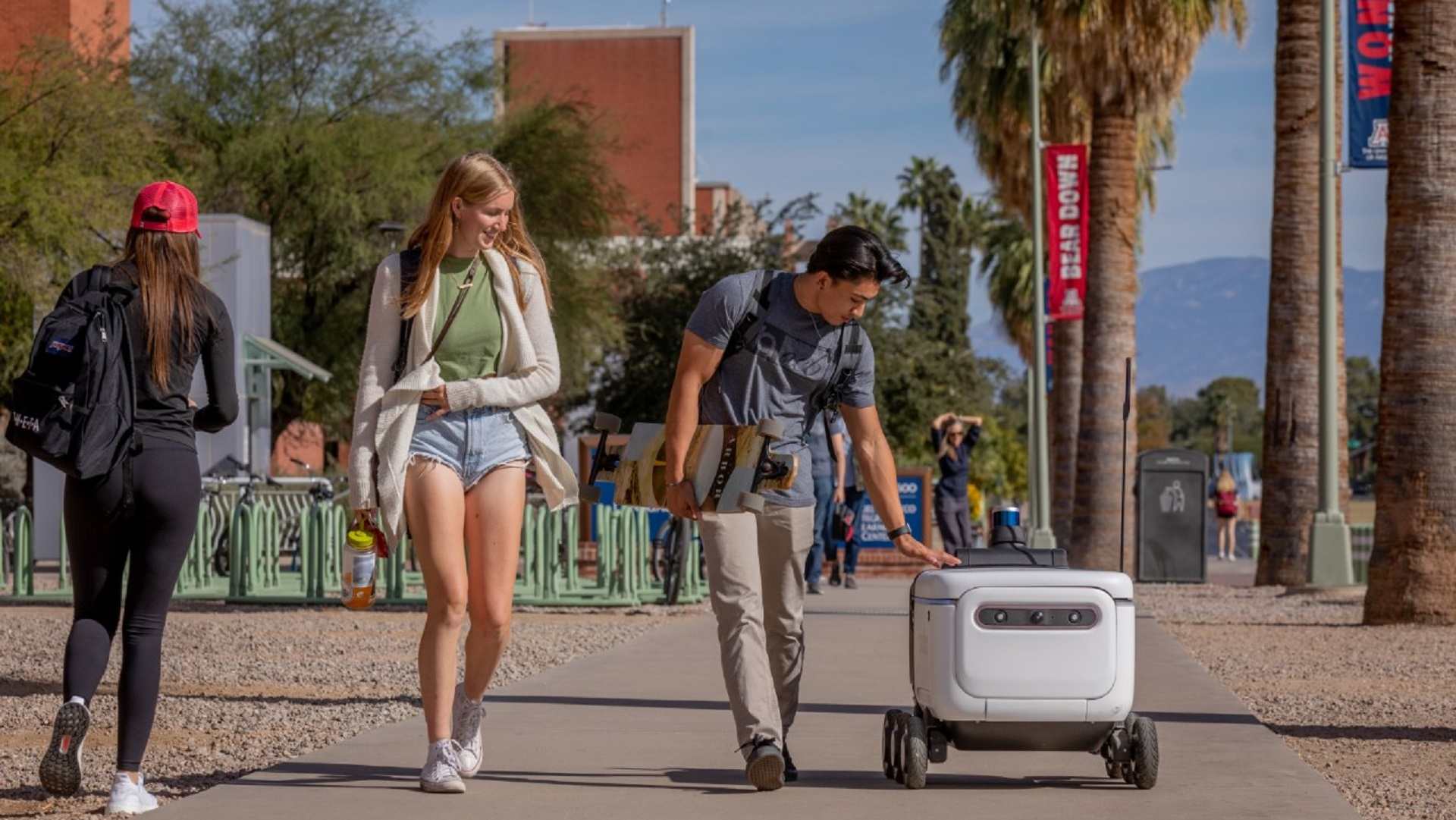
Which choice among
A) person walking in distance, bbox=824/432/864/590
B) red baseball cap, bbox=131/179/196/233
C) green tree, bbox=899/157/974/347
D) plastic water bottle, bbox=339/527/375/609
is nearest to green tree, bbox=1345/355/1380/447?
green tree, bbox=899/157/974/347

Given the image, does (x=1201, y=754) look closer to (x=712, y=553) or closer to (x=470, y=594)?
(x=712, y=553)

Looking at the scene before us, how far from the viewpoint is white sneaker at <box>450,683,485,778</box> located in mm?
6988

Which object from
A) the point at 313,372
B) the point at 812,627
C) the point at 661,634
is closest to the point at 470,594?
the point at 661,634

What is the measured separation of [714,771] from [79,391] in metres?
2.55

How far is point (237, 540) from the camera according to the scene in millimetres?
16656

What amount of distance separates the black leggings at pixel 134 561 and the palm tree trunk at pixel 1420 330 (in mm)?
10842

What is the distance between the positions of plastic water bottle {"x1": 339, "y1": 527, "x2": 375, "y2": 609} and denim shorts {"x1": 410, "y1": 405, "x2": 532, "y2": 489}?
1.02ft

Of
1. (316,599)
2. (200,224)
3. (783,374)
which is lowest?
(316,599)

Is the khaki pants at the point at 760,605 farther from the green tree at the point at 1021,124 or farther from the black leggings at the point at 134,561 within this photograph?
the green tree at the point at 1021,124

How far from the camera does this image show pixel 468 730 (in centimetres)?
702

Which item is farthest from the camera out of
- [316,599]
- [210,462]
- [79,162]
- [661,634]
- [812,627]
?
[79,162]

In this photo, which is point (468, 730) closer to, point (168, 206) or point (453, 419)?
point (453, 419)

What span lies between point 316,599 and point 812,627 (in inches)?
164

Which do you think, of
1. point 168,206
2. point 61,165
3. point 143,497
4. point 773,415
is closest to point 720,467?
point 773,415
